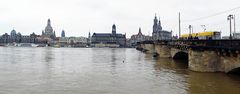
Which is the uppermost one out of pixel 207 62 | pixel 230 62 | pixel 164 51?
pixel 164 51

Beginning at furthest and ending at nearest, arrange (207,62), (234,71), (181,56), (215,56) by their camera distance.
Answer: (181,56), (207,62), (215,56), (234,71)

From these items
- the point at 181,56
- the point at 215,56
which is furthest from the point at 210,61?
the point at 181,56

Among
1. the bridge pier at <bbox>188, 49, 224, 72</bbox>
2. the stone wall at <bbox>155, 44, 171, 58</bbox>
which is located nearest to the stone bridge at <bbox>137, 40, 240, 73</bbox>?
the bridge pier at <bbox>188, 49, 224, 72</bbox>

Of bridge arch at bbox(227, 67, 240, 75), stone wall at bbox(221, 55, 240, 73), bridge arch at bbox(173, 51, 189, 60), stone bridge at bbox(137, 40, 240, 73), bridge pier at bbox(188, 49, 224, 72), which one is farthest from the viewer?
bridge arch at bbox(173, 51, 189, 60)

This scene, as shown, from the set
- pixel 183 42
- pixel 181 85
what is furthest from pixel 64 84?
pixel 183 42

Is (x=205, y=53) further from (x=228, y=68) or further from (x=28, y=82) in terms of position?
(x=28, y=82)

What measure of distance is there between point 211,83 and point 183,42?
22.4 m

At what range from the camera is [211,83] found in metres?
33.4

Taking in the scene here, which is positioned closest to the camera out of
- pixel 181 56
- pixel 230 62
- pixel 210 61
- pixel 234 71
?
pixel 230 62

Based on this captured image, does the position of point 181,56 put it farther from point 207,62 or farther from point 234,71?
point 234,71

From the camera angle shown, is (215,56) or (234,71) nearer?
(234,71)

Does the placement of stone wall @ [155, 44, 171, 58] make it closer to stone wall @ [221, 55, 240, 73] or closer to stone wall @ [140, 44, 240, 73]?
stone wall @ [140, 44, 240, 73]

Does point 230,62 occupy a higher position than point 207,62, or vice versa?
point 230,62

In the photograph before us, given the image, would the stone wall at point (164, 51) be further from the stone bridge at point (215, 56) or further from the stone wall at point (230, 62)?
the stone wall at point (230, 62)
